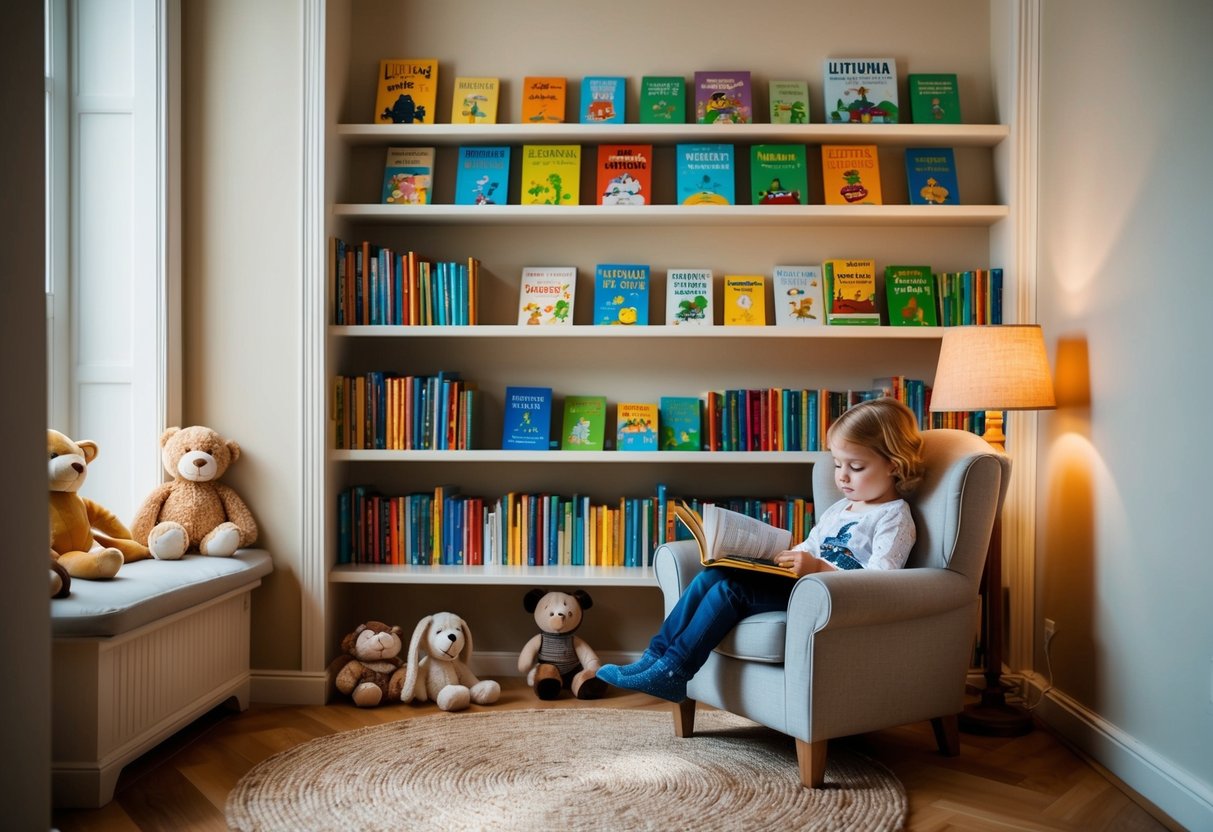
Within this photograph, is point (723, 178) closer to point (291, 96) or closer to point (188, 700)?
point (291, 96)

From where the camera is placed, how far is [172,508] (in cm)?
292

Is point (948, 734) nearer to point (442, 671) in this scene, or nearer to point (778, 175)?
point (442, 671)

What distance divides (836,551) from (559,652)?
41.2 inches

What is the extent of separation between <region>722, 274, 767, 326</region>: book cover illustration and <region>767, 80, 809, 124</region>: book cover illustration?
0.54 meters

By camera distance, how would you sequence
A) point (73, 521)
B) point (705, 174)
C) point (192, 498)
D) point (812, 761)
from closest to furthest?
point (812, 761) → point (73, 521) → point (192, 498) → point (705, 174)

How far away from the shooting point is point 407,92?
3.36m

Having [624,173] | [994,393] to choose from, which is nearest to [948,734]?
[994,393]

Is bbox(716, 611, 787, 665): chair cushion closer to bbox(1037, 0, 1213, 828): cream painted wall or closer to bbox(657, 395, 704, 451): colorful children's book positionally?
bbox(1037, 0, 1213, 828): cream painted wall

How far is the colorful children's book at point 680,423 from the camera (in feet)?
10.9

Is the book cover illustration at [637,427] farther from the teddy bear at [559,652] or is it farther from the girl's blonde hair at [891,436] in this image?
the girl's blonde hair at [891,436]

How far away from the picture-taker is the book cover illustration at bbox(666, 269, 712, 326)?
10.8 feet

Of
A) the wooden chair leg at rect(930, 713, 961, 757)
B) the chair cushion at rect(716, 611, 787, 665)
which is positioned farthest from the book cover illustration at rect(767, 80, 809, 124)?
the wooden chair leg at rect(930, 713, 961, 757)

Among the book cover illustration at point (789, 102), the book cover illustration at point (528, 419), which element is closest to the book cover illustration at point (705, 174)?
the book cover illustration at point (789, 102)

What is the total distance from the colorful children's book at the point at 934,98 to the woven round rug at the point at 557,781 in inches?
80.8
